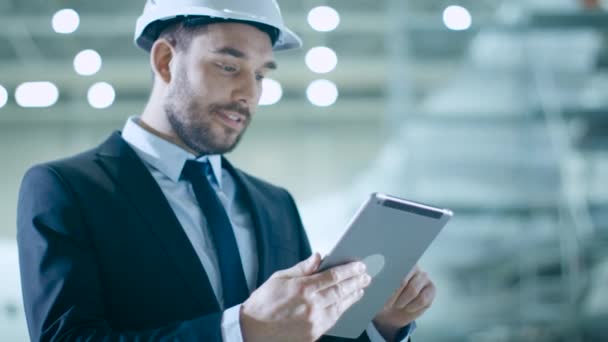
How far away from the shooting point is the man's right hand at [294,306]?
1062 mm

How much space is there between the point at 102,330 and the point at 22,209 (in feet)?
0.72

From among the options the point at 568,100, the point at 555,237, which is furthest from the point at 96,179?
the point at 555,237

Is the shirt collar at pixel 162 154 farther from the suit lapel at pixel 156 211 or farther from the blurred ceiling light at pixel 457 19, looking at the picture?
the blurred ceiling light at pixel 457 19

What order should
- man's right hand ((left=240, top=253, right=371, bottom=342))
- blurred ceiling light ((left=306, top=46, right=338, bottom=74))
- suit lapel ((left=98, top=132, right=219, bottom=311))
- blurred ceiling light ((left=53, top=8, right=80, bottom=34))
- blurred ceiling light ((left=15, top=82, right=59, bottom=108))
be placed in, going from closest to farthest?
man's right hand ((left=240, top=253, right=371, bottom=342))
suit lapel ((left=98, top=132, right=219, bottom=311))
blurred ceiling light ((left=53, top=8, right=80, bottom=34))
blurred ceiling light ((left=306, top=46, right=338, bottom=74))
blurred ceiling light ((left=15, top=82, right=59, bottom=108))

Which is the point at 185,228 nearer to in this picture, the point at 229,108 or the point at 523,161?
the point at 229,108

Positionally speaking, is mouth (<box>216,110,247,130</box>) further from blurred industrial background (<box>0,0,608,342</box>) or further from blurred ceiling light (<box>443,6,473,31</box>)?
blurred ceiling light (<box>443,6,473,31</box>)

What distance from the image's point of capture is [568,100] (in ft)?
14.2

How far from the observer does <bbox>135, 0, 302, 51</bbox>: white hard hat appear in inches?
51.7

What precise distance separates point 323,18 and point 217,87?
4936 millimetres

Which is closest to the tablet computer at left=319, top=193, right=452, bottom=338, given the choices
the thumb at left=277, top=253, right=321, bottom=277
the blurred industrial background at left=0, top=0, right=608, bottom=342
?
the thumb at left=277, top=253, right=321, bottom=277

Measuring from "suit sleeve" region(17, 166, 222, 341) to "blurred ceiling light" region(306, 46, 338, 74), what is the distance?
18.3 ft

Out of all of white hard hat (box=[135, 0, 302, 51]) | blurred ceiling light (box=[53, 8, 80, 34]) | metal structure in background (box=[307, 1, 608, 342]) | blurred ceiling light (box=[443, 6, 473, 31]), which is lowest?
metal structure in background (box=[307, 1, 608, 342])

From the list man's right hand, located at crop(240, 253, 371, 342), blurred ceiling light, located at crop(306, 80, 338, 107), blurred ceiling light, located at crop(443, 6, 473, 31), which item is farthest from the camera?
blurred ceiling light, located at crop(306, 80, 338, 107)

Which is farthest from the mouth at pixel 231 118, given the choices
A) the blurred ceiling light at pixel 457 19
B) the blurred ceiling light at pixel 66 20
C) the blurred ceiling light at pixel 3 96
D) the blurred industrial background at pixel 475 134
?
the blurred ceiling light at pixel 3 96
